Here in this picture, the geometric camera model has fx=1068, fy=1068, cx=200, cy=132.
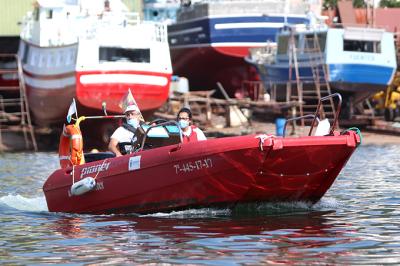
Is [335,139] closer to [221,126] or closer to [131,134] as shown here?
[131,134]

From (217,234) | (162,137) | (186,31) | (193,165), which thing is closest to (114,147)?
(162,137)

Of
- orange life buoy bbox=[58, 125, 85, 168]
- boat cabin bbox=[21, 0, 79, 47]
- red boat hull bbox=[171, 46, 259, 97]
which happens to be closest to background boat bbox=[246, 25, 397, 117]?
red boat hull bbox=[171, 46, 259, 97]

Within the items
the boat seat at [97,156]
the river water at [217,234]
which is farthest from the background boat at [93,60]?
the boat seat at [97,156]

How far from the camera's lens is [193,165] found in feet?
42.5

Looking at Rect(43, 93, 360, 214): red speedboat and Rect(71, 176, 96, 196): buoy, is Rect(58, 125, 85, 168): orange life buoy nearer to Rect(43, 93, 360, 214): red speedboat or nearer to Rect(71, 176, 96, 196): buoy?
Rect(43, 93, 360, 214): red speedboat

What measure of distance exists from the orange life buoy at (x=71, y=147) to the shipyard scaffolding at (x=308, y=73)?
20.3 metres

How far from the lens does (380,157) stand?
2550 cm

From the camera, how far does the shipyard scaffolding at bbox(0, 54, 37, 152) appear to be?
32.4 metres

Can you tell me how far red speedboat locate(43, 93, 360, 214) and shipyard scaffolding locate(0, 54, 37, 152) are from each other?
17.8 metres

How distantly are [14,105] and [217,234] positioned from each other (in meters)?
25.2

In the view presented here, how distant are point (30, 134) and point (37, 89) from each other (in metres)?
1.44

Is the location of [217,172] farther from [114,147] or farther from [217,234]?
[114,147]

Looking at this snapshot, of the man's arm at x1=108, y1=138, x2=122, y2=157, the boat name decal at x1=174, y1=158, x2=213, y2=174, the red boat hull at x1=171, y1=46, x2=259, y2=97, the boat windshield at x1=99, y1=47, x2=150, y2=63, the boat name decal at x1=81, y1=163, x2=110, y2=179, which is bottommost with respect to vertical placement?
the red boat hull at x1=171, y1=46, x2=259, y2=97

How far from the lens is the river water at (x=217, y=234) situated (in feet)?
34.4
